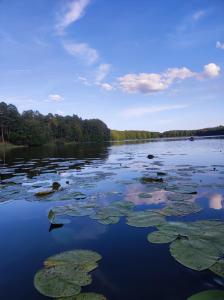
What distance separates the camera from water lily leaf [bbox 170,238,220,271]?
3648mm

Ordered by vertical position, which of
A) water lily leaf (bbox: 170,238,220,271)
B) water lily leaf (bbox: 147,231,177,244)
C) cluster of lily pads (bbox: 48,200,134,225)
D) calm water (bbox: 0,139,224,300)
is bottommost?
calm water (bbox: 0,139,224,300)

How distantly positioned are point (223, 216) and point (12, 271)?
468 centimetres

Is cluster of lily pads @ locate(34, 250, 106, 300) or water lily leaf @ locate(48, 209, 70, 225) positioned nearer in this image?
cluster of lily pads @ locate(34, 250, 106, 300)

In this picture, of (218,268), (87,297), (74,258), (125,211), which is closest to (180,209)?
(125,211)

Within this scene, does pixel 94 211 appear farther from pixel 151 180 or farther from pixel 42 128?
pixel 42 128

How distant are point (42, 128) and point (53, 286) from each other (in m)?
78.7

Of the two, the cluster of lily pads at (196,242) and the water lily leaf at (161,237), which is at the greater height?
the cluster of lily pads at (196,242)

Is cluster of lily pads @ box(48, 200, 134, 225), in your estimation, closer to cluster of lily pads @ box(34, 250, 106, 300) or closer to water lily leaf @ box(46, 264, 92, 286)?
cluster of lily pads @ box(34, 250, 106, 300)

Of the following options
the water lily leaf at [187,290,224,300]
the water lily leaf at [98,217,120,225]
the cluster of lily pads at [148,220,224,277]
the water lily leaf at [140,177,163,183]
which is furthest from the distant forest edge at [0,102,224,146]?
the water lily leaf at [187,290,224,300]

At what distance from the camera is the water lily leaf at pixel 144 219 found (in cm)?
556

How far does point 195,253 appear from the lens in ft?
12.9

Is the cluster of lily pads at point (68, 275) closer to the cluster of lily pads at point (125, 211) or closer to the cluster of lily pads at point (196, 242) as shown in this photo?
the cluster of lily pads at point (196, 242)

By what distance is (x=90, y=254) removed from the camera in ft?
13.8

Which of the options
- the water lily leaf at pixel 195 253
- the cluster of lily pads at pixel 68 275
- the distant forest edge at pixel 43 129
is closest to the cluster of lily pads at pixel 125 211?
the water lily leaf at pixel 195 253
